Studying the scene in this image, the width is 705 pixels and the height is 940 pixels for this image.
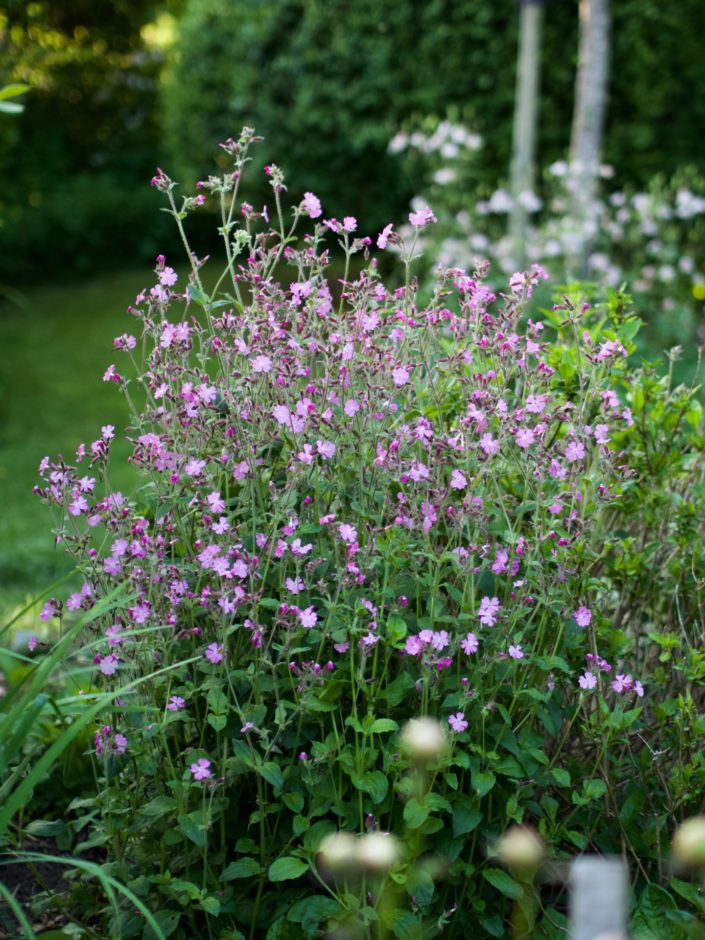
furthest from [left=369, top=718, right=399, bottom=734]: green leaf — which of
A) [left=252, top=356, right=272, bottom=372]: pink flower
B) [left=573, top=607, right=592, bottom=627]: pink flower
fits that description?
[left=252, top=356, right=272, bottom=372]: pink flower

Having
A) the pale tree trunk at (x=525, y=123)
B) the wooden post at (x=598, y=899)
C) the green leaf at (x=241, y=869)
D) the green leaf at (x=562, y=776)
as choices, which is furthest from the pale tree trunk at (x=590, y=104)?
the wooden post at (x=598, y=899)

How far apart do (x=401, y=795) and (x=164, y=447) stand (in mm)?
749

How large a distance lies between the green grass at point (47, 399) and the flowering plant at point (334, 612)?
7.20 ft

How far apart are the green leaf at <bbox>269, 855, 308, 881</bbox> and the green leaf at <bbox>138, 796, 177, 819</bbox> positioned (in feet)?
0.67

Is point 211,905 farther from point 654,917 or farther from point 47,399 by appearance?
point 47,399

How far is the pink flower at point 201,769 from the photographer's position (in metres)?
1.85

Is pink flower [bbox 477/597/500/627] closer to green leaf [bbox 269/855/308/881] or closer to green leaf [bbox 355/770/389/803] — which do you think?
green leaf [bbox 355/770/389/803]

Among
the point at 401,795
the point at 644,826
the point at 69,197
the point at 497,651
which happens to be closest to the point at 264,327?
the point at 497,651

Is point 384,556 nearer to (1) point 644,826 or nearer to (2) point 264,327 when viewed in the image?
(2) point 264,327

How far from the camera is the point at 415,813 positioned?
6.02 ft

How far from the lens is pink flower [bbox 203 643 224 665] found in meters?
1.90

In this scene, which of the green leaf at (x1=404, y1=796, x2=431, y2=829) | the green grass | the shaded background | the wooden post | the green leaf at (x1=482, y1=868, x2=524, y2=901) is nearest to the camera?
the wooden post

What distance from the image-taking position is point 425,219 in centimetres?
203

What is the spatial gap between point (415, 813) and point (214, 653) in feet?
1.40
